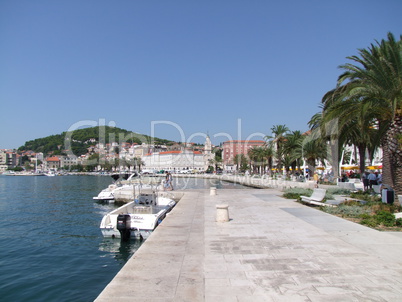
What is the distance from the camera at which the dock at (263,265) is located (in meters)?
5.50

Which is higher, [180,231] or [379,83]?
[379,83]

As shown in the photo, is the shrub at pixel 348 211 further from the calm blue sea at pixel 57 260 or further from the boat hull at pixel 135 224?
the calm blue sea at pixel 57 260

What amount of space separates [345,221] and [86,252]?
34.5 feet

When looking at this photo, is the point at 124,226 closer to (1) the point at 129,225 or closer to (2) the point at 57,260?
(1) the point at 129,225

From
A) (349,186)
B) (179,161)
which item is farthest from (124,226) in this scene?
(179,161)

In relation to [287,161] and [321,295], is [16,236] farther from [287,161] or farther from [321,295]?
[287,161]

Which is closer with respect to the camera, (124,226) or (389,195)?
(124,226)

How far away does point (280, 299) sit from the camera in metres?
5.24

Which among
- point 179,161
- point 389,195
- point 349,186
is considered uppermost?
point 179,161

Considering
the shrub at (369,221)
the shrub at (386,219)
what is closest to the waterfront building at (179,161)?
the shrub at (369,221)

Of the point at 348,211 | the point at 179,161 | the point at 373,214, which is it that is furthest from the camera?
the point at 179,161

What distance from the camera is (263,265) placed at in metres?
6.93

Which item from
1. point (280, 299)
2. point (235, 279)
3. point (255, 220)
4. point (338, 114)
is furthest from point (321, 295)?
point (338, 114)

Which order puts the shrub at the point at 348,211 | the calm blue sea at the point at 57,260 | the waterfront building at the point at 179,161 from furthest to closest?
the waterfront building at the point at 179,161
the shrub at the point at 348,211
the calm blue sea at the point at 57,260
